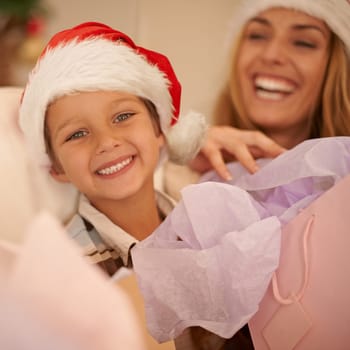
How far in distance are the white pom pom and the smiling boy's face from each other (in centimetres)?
5

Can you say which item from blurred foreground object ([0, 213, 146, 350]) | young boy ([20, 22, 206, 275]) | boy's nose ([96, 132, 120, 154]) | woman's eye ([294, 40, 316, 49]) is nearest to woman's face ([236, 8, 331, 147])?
woman's eye ([294, 40, 316, 49])

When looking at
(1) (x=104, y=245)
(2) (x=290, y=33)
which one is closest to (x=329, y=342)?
(1) (x=104, y=245)

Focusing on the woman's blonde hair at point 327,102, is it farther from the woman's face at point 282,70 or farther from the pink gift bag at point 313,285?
the pink gift bag at point 313,285

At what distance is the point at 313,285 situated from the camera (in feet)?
2.12

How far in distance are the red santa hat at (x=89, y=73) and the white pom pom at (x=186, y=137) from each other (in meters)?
0.02

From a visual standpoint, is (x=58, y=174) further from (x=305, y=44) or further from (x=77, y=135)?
(x=305, y=44)

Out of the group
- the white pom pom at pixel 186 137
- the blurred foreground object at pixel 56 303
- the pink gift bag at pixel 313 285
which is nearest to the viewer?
the blurred foreground object at pixel 56 303

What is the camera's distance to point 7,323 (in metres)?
0.42

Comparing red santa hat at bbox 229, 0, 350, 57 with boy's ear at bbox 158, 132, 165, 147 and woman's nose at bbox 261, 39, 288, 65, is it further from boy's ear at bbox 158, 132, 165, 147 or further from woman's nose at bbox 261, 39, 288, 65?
boy's ear at bbox 158, 132, 165, 147

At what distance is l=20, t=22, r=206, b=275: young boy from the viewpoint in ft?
2.14

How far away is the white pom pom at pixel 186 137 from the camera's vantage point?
0.74 metres

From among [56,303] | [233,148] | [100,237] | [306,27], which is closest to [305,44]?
[306,27]

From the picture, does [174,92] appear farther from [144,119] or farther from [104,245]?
[104,245]

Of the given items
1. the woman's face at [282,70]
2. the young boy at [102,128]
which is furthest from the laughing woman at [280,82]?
the young boy at [102,128]
